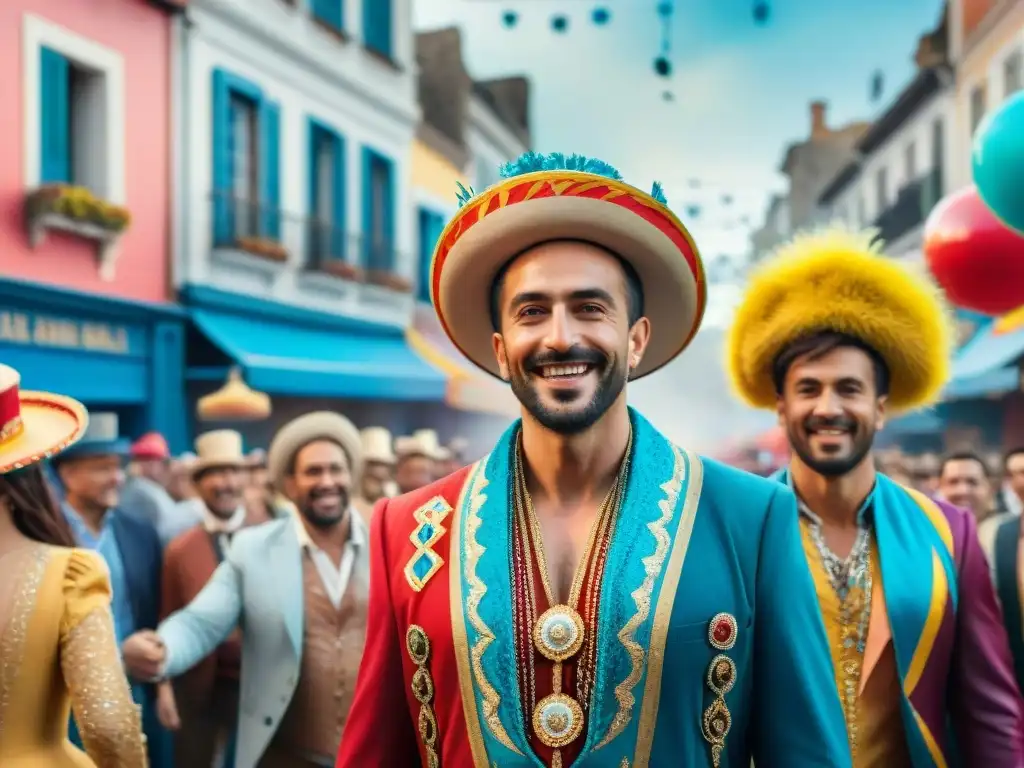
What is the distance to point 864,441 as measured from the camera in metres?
2.85

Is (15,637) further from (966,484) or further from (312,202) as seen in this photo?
(312,202)

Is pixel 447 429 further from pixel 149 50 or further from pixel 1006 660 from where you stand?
pixel 1006 660

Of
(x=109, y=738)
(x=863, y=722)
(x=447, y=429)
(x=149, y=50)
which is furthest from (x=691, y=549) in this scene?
(x=447, y=429)

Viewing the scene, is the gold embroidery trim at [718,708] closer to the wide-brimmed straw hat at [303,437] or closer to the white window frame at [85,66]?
the wide-brimmed straw hat at [303,437]

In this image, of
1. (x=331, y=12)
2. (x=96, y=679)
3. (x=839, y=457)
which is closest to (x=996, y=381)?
(x=331, y=12)

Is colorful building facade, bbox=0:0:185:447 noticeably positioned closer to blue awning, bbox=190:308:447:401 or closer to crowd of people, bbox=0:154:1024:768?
blue awning, bbox=190:308:447:401

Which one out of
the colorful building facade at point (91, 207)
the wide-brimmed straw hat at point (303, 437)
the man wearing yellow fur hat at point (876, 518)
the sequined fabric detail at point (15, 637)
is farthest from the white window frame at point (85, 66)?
the man wearing yellow fur hat at point (876, 518)

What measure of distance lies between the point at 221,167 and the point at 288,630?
6544 millimetres

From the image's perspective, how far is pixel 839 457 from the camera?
2.82 metres

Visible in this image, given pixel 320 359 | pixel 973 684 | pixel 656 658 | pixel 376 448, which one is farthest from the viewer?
pixel 320 359

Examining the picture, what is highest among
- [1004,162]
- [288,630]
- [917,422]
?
[1004,162]

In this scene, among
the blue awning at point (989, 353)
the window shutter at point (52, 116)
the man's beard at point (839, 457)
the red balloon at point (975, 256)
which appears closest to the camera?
the man's beard at point (839, 457)

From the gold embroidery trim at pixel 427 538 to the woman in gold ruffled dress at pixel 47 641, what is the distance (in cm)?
91

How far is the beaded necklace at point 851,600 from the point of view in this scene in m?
2.63
